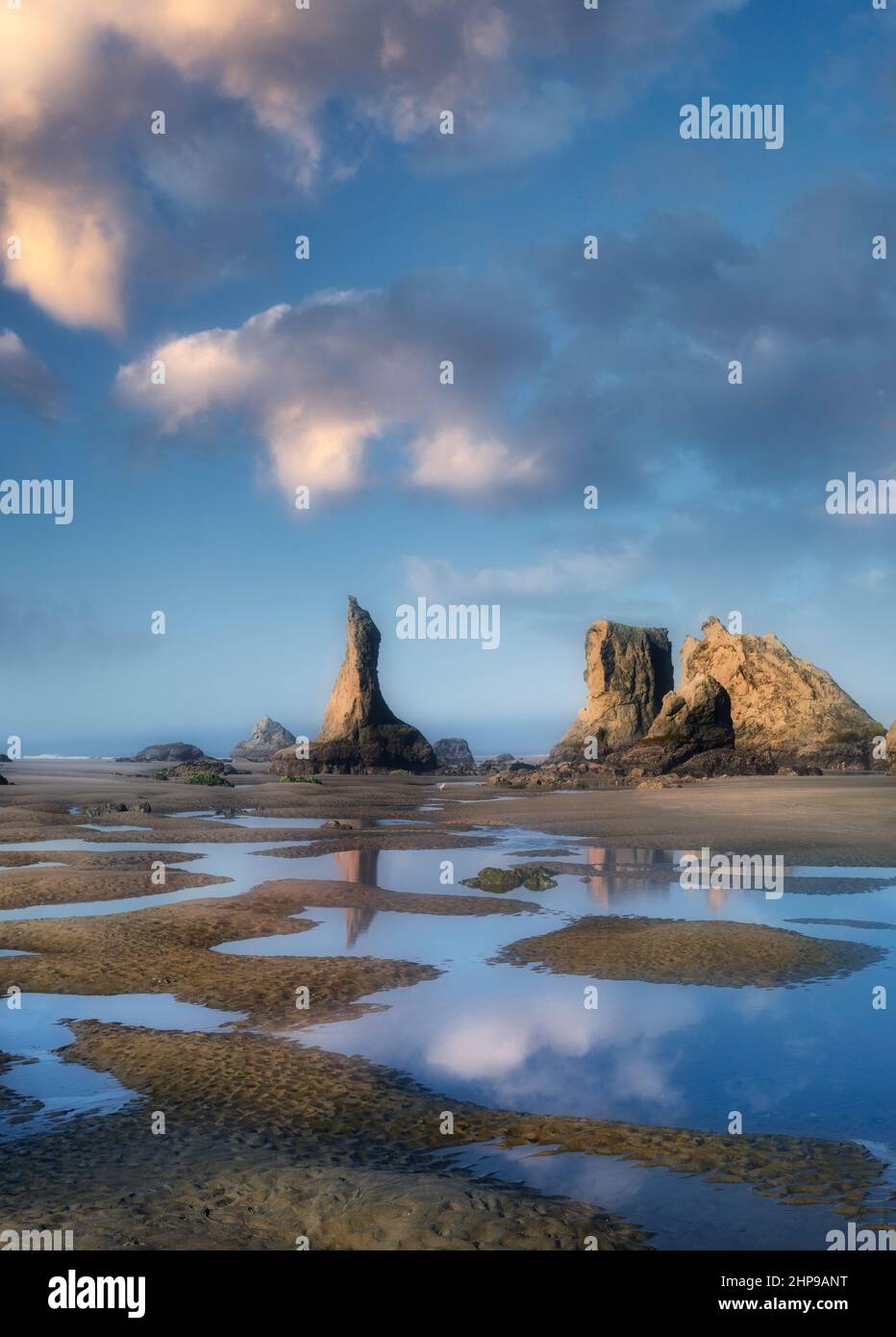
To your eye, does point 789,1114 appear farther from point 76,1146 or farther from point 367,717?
point 367,717

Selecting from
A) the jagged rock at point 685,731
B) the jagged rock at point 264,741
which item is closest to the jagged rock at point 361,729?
the jagged rock at point 685,731

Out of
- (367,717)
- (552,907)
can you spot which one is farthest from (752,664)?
(552,907)

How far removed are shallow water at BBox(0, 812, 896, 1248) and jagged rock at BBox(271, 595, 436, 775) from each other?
7352 cm

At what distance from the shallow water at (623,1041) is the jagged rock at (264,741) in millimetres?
130068

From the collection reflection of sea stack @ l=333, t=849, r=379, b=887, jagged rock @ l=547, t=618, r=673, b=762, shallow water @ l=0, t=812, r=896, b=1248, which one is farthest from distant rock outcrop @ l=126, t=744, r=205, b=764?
shallow water @ l=0, t=812, r=896, b=1248

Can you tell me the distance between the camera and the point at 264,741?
146500 millimetres

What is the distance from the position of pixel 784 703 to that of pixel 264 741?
83.8 m

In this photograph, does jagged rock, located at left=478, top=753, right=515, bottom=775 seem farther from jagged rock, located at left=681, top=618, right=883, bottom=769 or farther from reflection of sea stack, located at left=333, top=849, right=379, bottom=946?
reflection of sea stack, located at left=333, top=849, right=379, bottom=946

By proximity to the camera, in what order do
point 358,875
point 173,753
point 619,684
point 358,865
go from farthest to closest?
1. point 173,753
2. point 619,684
3. point 358,865
4. point 358,875

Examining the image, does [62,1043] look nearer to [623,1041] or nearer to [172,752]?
[623,1041]

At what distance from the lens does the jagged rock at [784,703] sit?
284 feet

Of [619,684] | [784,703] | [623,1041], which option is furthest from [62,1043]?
[619,684]
